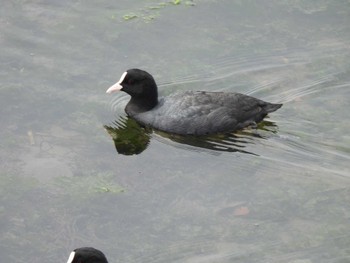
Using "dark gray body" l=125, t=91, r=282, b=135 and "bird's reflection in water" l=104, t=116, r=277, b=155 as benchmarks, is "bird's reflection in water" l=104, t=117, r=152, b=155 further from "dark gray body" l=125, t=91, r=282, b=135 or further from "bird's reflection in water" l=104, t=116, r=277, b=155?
"dark gray body" l=125, t=91, r=282, b=135

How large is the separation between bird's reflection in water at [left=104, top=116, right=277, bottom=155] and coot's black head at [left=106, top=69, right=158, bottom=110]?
10.9 inches

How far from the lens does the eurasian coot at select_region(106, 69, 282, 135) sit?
10.1 meters

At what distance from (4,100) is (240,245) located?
3493 millimetres

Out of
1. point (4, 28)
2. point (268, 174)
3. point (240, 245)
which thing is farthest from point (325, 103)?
point (4, 28)

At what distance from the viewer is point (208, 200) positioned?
8.80m

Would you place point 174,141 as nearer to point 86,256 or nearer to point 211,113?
point 211,113

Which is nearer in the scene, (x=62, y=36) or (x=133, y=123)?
(x=133, y=123)

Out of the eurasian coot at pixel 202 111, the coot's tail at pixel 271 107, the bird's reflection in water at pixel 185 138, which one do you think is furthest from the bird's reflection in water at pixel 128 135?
the coot's tail at pixel 271 107

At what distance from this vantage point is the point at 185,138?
1010 cm

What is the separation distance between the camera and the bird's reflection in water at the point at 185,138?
Answer: 9.90m

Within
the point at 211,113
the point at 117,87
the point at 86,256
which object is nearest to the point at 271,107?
the point at 211,113

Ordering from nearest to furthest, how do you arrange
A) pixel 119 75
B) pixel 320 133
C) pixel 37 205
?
pixel 37 205 → pixel 320 133 → pixel 119 75

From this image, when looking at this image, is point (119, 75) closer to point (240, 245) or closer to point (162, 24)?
point (162, 24)

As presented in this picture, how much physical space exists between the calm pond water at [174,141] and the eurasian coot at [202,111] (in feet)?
0.41
